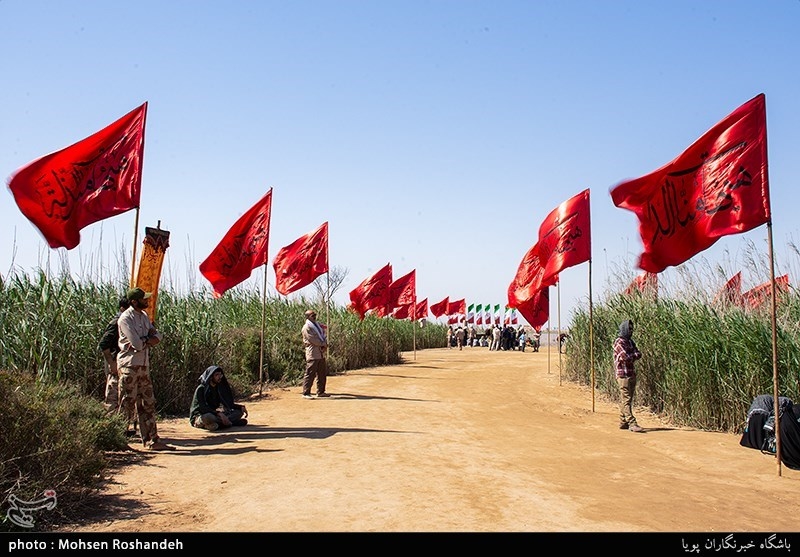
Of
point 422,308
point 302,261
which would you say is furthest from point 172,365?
point 422,308

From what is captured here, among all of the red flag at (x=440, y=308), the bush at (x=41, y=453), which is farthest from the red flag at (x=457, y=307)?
the bush at (x=41, y=453)

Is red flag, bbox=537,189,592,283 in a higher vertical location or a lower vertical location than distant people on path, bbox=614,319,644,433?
higher

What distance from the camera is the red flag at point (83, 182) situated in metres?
8.71

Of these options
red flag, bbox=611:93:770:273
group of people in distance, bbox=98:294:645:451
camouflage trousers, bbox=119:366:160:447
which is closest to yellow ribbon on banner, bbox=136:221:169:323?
group of people in distance, bbox=98:294:645:451

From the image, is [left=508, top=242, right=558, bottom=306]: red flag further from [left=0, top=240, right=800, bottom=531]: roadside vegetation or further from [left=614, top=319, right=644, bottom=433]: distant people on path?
[left=614, top=319, right=644, bottom=433]: distant people on path

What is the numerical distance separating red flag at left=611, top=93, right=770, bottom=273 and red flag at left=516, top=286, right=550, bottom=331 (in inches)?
442

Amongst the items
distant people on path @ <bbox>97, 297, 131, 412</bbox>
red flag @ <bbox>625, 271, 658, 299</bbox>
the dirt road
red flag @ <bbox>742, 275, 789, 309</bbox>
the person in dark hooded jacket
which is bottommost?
the dirt road

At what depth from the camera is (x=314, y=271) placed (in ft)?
59.9

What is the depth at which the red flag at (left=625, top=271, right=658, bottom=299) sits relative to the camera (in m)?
15.1

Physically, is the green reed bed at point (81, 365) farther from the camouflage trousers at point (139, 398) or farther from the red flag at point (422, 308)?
the red flag at point (422, 308)

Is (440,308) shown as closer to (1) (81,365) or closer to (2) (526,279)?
(2) (526,279)

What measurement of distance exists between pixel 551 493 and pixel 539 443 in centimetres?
323
